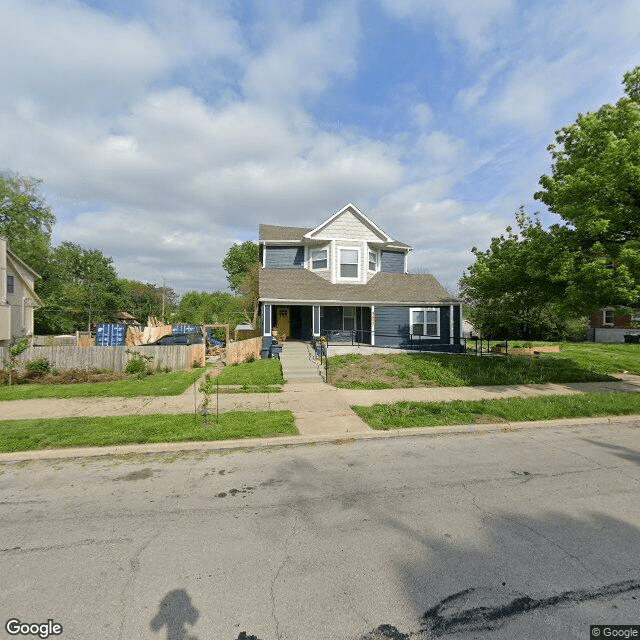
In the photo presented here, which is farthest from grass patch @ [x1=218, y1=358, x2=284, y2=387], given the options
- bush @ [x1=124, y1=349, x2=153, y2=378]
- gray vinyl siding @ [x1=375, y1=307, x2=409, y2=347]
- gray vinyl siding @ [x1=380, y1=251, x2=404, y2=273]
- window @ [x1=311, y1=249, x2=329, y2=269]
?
gray vinyl siding @ [x1=380, y1=251, x2=404, y2=273]

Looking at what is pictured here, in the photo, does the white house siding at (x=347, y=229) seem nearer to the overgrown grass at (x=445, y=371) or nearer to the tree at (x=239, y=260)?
the overgrown grass at (x=445, y=371)

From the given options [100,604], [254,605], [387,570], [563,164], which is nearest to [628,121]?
[563,164]

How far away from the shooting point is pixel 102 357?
14.2 meters

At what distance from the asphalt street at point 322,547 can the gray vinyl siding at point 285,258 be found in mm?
17311

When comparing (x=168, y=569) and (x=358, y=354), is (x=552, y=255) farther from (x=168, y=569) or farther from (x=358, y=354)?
(x=168, y=569)

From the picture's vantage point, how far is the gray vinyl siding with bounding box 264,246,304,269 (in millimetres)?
22359

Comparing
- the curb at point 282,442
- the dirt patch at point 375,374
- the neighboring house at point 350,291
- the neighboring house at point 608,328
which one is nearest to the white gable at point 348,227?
the neighboring house at point 350,291

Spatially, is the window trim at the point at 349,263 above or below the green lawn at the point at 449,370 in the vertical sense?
above

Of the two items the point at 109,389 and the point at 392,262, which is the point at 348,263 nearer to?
the point at 392,262

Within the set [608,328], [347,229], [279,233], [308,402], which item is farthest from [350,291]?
[608,328]

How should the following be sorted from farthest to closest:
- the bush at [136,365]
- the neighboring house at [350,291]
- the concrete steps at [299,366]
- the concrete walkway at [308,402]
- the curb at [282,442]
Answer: the neighboring house at [350,291] < the bush at [136,365] < the concrete steps at [299,366] < the concrete walkway at [308,402] < the curb at [282,442]

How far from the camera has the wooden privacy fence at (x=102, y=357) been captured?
13812 mm

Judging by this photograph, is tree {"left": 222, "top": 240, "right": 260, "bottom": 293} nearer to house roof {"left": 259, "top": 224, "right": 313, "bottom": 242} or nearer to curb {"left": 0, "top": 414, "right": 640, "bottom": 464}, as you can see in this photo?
house roof {"left": 259, "top": 224, "right": 313, "bottom": 242}

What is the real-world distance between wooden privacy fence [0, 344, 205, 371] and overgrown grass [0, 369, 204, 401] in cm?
164
